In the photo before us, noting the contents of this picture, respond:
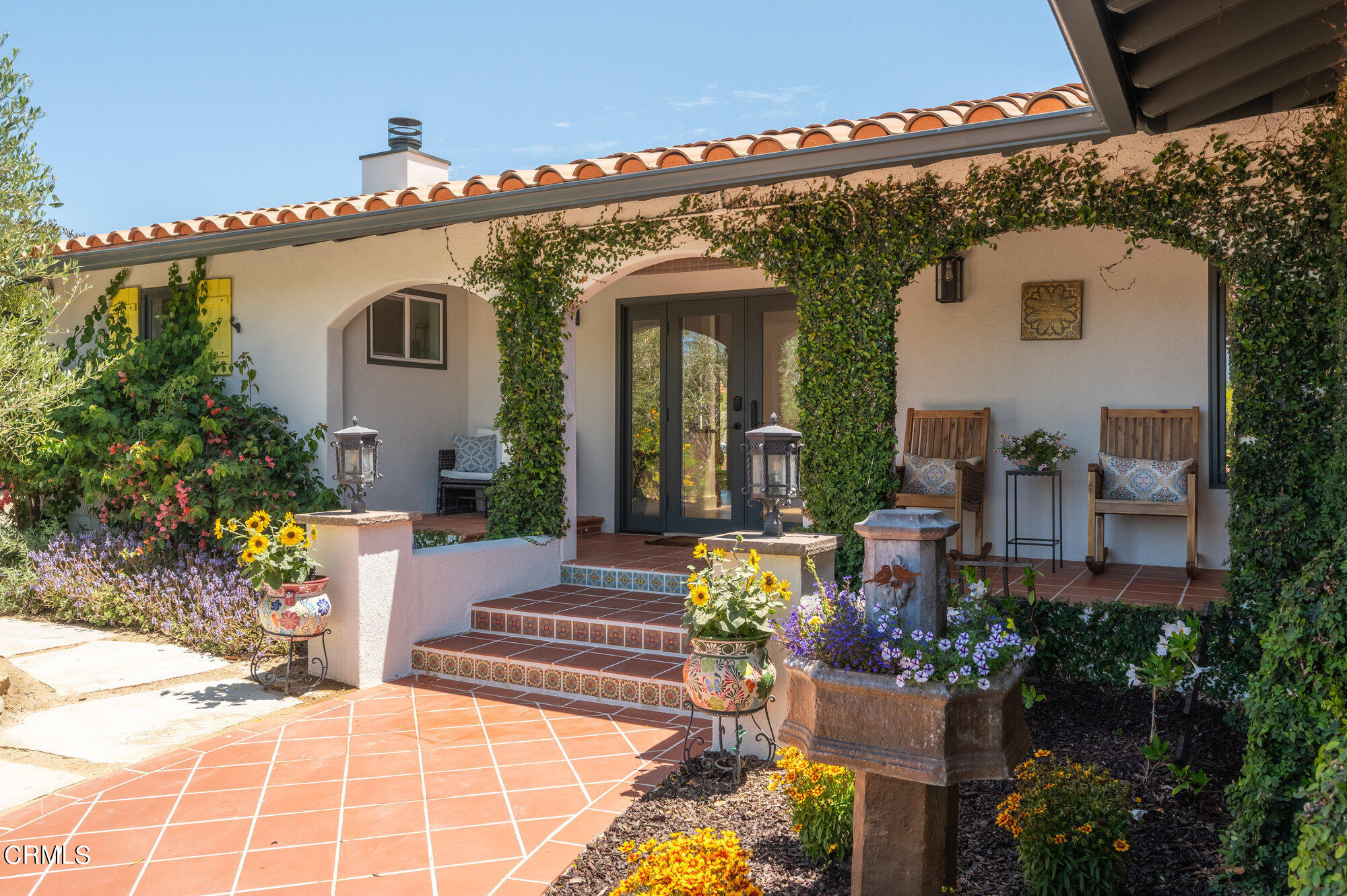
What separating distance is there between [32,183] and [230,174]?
1857 centimetres

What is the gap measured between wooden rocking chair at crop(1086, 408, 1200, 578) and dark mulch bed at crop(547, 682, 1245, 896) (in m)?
1.59

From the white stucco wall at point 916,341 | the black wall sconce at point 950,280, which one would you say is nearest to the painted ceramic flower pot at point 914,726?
the white stucco wall at point 916,341

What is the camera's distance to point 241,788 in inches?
142

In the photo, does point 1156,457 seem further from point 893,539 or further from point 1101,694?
point 893,539

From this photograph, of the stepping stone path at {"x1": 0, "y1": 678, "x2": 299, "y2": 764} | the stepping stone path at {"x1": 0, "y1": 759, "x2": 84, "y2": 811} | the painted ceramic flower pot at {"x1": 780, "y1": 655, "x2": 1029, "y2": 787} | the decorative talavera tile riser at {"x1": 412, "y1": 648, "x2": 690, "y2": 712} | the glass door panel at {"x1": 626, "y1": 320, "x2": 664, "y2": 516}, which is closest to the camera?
the painted ceramic flower pot at {"x1": 780, "y1": 655, "x2": 1029, "y2": 787}

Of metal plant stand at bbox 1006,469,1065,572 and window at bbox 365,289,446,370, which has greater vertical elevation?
window at bbox 365,289,446,370

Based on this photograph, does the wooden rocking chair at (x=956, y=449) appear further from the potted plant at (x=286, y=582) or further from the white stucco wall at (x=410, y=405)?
the white stucco wall at (x=410, y=405)

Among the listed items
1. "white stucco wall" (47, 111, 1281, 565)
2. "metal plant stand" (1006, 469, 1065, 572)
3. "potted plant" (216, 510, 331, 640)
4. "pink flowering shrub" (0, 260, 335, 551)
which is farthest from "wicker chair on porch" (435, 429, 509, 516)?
"metal plant stand" (1006, 469, 1065, 572)

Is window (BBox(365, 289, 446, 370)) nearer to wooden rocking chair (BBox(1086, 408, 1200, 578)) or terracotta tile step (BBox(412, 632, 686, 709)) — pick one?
terracotta tile step (BBox(412, 632, 686, 709))

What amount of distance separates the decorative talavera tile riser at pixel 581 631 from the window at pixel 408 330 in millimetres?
3388

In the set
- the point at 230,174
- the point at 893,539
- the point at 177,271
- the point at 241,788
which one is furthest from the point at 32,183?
the point at 230,174

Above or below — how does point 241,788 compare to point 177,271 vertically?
below

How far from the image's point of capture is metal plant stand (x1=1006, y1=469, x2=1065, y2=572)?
6.11m

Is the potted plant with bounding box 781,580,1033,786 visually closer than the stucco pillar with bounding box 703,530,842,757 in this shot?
Yes
